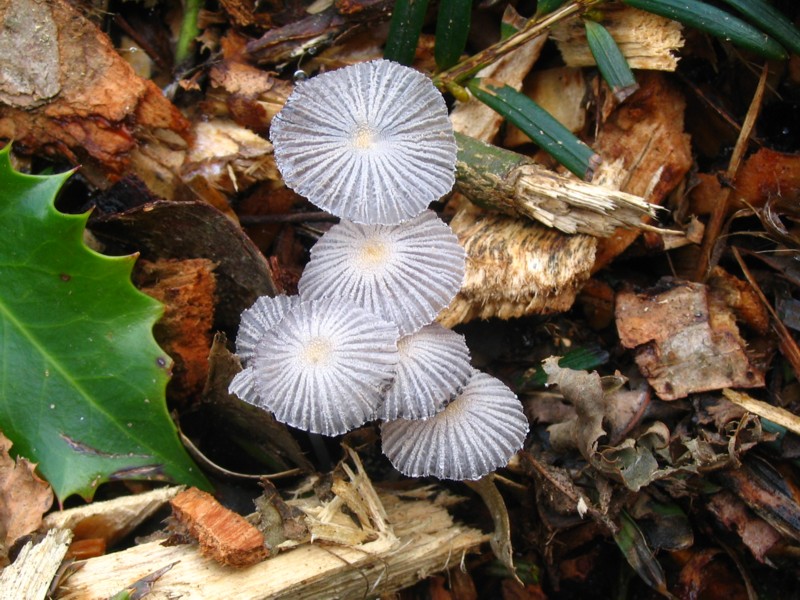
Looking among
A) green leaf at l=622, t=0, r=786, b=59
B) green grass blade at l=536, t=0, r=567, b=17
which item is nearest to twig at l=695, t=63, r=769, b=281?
green leaf at l=622, t=0, r=786, b=59

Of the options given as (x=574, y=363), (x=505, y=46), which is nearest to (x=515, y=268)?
(x=574, y=363)

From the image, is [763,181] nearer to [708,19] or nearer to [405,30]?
[708,19]

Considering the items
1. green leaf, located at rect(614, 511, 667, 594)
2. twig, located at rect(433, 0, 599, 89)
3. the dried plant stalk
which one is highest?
twig, located at rect(433, 0, 599, 89)

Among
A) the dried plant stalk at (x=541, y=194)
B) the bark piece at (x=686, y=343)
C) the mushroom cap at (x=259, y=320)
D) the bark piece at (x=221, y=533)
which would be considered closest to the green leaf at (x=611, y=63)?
the dried plant stalk at (x=541, y=194)

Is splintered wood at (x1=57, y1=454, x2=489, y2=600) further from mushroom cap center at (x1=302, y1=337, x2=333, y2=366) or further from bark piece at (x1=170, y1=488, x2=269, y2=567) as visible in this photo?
mushroom cap center at (x1=302, y1=337, x2=333, y2=366)

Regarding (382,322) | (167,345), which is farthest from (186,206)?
(382,322)

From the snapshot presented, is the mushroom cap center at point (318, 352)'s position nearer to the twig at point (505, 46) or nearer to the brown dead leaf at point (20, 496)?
the brown dead leaf at point (20, 496)
